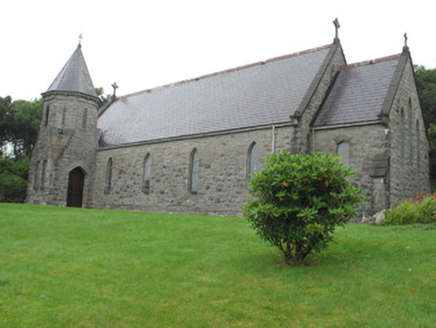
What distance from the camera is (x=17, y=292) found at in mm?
7742

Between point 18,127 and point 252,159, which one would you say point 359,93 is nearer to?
point 252,159

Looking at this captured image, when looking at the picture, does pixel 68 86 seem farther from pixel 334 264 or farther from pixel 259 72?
pixel 334 264

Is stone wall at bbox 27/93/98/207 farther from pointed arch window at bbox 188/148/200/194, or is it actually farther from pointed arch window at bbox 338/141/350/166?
pointed arch window at bbox 338/141/350/166

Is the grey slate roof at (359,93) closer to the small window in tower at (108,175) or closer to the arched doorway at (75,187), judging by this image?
the small window in tower at (108,175)

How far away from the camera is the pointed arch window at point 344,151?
19.6 meters

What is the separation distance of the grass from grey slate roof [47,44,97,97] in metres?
18.6

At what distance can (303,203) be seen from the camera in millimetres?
9484

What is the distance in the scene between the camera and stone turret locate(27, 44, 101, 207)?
1132 inches

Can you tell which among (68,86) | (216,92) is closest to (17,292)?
(216,92)

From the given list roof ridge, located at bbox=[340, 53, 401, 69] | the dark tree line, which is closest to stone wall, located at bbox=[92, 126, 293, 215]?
roof ridge, located at bbox=[340, 53, 401, 69]

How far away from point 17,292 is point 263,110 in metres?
17.2

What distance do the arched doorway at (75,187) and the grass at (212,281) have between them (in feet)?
56.5

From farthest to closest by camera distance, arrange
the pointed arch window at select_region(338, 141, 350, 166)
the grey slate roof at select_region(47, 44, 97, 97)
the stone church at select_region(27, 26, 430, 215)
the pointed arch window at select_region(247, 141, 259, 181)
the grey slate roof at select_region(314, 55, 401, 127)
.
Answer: the grey slate roof at select_region(47, 44, 97, 97), the pointed arch window at select_region(247, 141, 259, 181), the grey slate roof at select_region(314, 55, 401, 127), the stone church at select_region(27, 26, 430, 215), the pointed arch window at select_region(338, 141, 350, 166)

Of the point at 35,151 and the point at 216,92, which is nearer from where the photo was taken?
the point at 216,92
